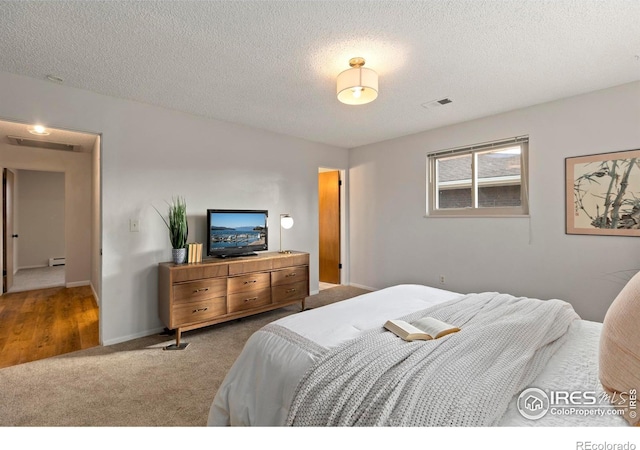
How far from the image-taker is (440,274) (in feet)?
13.2

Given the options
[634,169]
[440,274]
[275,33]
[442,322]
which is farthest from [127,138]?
[634,169]

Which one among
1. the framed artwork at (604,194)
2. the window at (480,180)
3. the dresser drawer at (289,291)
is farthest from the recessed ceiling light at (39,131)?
the framed artwork at (604,194)

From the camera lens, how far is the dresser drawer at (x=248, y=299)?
126 inches

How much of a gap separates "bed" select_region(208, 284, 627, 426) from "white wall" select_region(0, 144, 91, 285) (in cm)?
533

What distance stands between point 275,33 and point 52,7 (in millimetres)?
1263

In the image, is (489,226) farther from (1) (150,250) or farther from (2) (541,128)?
(1) (150,250)

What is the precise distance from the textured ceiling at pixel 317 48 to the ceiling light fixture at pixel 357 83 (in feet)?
0.35

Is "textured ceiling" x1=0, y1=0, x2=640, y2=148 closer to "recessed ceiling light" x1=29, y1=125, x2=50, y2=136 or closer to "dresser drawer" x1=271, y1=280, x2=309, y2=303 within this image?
"recessed ceiling light" x1=29, y1=125, x2=50, y2=136

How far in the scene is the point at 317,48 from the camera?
6.95 ft

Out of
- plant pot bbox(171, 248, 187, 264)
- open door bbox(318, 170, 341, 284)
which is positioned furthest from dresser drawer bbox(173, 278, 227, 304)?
open door bbox(318, 170, 341, 284)

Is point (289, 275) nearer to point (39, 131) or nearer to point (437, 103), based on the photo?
point (437, 103)

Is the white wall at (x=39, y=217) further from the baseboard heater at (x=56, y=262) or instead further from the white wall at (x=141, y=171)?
the white wall at (x=141, y=171)

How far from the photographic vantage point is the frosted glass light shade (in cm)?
218

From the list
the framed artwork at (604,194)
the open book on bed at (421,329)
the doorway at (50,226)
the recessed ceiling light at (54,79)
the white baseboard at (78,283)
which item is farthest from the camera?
the white baseboard at (78,283)
